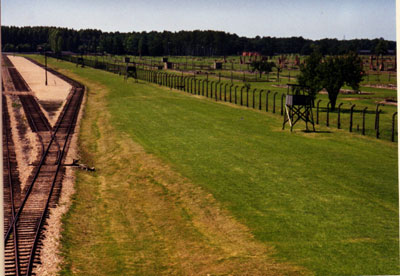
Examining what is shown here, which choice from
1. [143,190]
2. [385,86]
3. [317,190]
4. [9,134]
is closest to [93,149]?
[9,134]

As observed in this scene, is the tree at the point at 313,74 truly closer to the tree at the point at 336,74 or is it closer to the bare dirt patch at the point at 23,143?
the tree at the point at 336,74

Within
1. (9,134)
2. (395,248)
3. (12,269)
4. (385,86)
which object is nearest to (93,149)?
(9,134)

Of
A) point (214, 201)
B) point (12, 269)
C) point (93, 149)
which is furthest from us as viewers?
point (93, 149)

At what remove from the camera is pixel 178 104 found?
75188 mm

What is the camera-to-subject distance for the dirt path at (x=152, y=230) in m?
21.5

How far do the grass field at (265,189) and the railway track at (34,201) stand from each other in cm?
147

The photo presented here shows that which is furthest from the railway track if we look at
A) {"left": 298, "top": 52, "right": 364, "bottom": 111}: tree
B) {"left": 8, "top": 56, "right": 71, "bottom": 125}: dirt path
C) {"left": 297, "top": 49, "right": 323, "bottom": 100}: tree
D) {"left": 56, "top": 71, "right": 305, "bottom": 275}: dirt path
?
{"left": 298, "top": 52, "right": 364, "bottom": 111}: tree

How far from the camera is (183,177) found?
35.2m

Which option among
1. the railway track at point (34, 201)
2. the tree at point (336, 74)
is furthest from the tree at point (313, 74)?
the railway track at point (34, 201)

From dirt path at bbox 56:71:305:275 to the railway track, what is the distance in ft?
4.50

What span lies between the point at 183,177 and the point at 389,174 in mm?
14144

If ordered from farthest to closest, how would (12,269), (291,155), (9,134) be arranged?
(9,134) < (291,155) < (12,269)

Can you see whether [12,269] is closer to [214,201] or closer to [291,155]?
[214,201]

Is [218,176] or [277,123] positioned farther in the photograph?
[277,123]
